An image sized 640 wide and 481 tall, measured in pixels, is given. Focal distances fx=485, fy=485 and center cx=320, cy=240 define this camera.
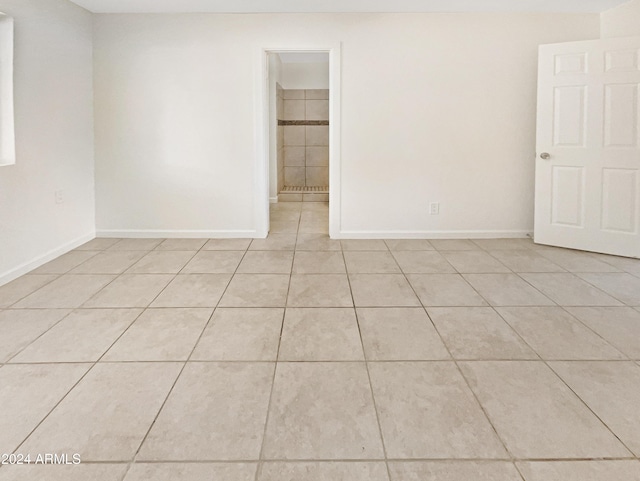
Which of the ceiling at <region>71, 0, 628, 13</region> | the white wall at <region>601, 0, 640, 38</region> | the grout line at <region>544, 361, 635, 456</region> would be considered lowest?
the grout line at <region>544, 361, 635, 456</region>

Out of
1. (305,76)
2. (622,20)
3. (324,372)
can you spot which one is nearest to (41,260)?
(324,372)

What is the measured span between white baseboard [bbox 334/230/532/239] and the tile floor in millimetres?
1103

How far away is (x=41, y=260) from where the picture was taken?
12.9ft

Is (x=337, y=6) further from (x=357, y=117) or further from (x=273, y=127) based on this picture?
(x=273, y=127)

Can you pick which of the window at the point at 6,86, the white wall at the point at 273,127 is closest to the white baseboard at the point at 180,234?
the window at the point at 6,86

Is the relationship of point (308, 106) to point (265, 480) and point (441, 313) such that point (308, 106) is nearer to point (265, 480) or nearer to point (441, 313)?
point (441, 313)

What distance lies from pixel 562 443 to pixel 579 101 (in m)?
3.62

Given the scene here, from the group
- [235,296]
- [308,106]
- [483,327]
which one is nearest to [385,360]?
[483,327]

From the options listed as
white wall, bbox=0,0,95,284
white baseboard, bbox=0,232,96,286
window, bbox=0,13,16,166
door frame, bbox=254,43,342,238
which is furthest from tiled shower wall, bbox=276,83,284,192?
window, bbox=0,13,16,166

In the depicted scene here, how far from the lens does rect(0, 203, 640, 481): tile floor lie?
1.55 m

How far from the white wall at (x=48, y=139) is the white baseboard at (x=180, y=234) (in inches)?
9.4

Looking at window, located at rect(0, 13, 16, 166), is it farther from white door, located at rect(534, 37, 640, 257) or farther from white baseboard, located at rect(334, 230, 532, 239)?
white door, located at rect(534, 37, 640, 257)

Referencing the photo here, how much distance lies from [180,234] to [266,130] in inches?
54.4

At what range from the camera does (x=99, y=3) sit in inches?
171
